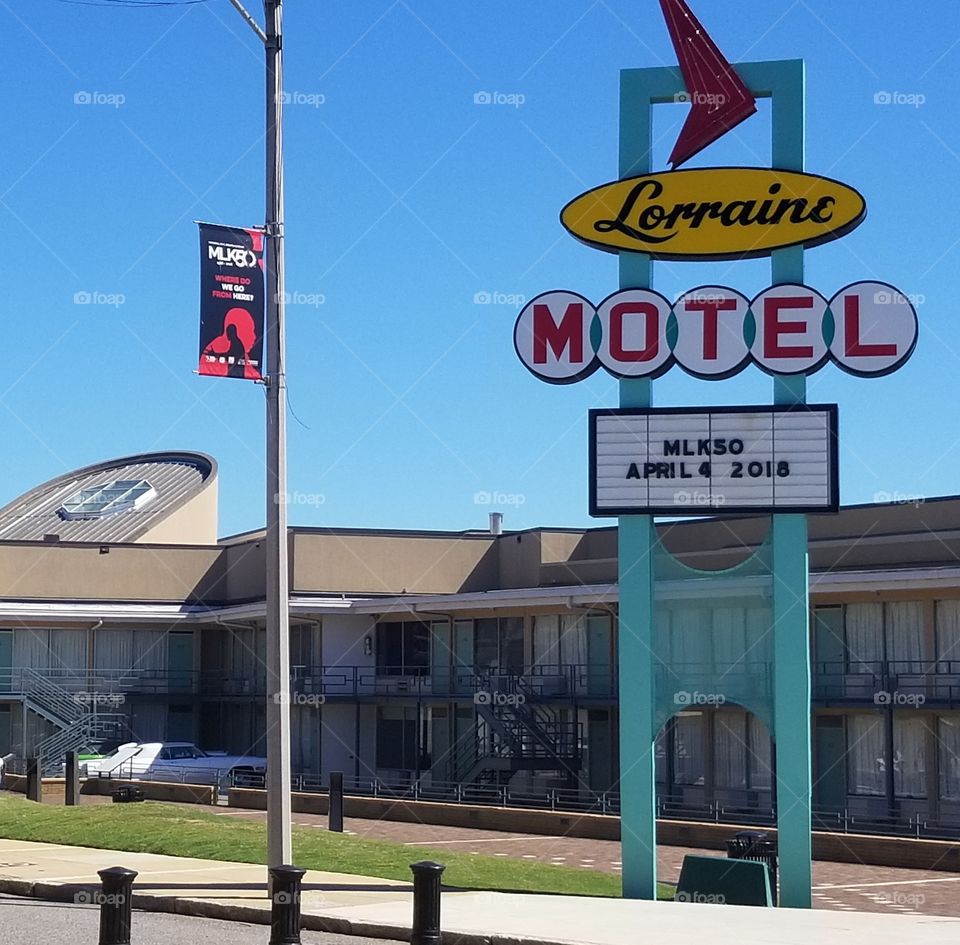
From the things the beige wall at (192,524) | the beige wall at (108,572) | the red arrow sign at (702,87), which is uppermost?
the red arrow sign at (702,87)

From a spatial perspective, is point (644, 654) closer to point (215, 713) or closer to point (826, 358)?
point (826, 358)

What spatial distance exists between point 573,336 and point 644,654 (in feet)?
13.4

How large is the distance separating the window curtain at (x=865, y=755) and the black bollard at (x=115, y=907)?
84.9 feet

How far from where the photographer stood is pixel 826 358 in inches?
795

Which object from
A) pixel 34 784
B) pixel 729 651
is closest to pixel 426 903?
pixel 729 651

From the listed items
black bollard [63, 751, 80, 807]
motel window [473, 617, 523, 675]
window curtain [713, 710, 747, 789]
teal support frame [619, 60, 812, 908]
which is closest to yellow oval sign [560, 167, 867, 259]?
teal support frame [619, 60, 812, 908]

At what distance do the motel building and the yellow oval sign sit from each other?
14.7 metres

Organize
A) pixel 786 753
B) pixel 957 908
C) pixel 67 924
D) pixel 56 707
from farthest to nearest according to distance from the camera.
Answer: pixel 56 707 → pixel 957 908 → pixel 786 753 → pixel 67 924

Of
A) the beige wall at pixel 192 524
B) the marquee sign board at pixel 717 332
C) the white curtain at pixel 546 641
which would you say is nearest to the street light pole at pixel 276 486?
the marquee sign board at pixel 717 332

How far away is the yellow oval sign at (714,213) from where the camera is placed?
2006 centimetres

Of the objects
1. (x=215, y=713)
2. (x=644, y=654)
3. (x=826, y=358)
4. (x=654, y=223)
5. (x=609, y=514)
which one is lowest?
(x=215, y=713)

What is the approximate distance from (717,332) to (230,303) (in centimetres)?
603

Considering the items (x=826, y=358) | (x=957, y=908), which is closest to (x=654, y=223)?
(x=826, y=358)

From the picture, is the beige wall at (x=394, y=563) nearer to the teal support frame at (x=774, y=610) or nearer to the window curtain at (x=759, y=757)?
the window curtain at (x=759, y=757)
